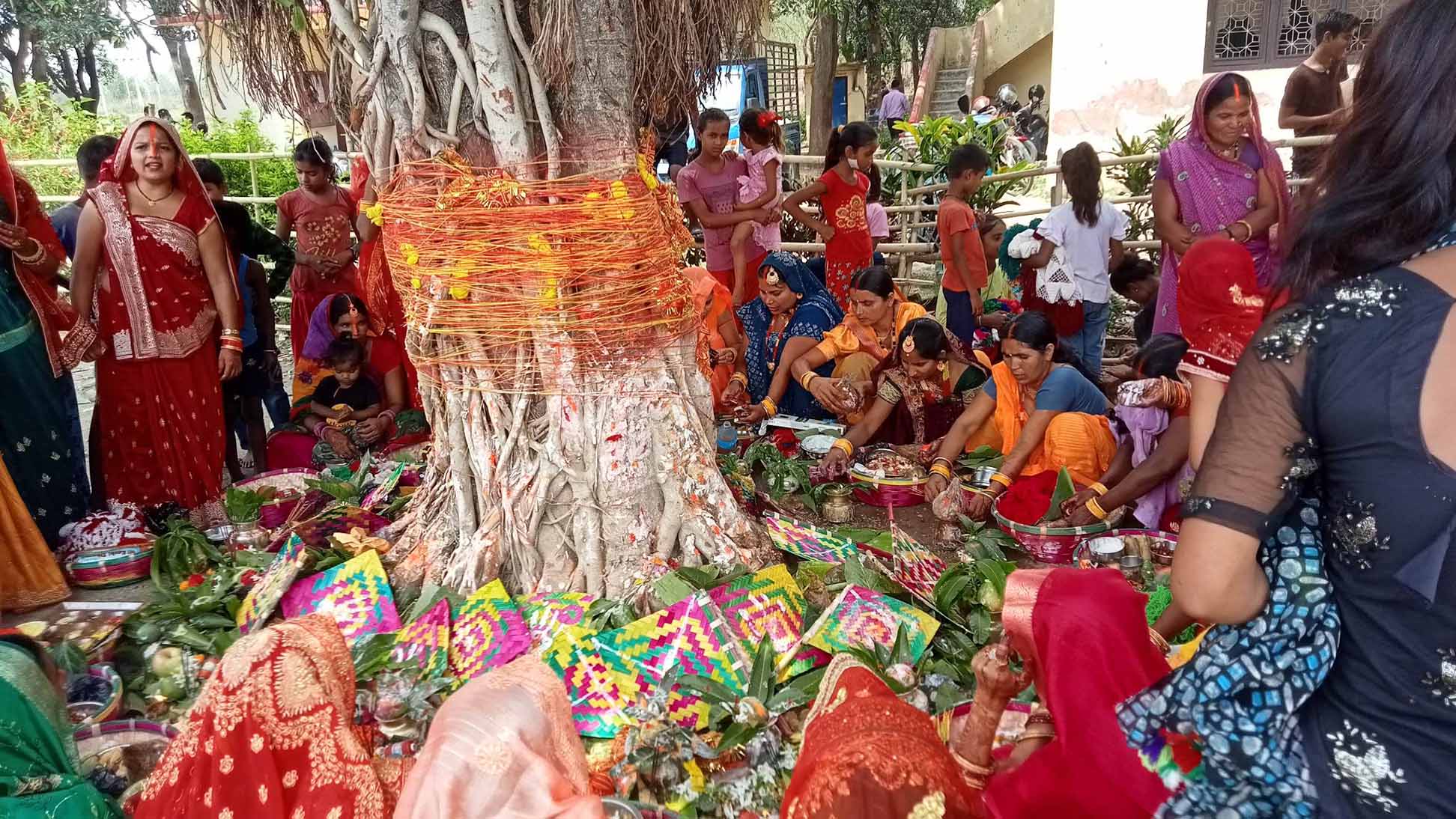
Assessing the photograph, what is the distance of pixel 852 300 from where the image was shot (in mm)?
5168

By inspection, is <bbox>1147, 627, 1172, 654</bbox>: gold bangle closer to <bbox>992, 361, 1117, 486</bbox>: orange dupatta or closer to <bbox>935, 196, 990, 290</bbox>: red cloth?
<bbox>992, 361, 1117, 486</bbox>: orange dupatta

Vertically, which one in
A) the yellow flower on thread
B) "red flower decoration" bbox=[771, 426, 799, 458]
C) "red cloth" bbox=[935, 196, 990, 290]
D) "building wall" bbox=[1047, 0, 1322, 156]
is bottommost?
"red flower decoration" bbox=[771, 426, 799, 458]

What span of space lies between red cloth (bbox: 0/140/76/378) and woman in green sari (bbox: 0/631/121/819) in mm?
2435

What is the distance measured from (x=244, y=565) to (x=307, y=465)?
4.60 ft

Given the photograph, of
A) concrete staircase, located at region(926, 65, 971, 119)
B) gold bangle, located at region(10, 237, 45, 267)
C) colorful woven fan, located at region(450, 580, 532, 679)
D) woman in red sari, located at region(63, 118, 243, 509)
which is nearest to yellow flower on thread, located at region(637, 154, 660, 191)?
colorful woven fan, located at region(450, 580, 532, 679)

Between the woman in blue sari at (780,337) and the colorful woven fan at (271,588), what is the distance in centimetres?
240

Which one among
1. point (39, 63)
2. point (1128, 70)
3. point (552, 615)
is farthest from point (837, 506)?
point (39, 63)

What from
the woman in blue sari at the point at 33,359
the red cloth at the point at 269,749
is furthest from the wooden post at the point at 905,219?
the red cloth at the point at 269,749

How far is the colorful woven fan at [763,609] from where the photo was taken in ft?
9.21

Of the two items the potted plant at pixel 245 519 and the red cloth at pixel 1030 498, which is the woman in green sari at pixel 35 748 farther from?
the red cloth at pixel 1030 498

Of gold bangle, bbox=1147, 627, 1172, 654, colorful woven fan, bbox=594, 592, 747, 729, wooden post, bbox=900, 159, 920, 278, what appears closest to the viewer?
gold bangle, bbox=1147, 627, 1172, 654

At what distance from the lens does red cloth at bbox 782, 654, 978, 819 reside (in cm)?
152

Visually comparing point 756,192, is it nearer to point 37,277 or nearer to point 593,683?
point 37,277

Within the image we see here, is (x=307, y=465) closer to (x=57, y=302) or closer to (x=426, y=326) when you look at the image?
(x=57, y=302)
